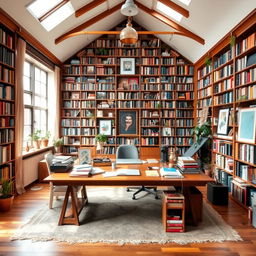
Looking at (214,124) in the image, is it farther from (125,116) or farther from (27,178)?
(27,178)

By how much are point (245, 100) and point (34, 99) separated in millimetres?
4552

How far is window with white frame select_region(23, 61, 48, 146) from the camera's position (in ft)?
16.3

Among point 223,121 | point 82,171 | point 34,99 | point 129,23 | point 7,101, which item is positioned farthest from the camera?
point 34,99

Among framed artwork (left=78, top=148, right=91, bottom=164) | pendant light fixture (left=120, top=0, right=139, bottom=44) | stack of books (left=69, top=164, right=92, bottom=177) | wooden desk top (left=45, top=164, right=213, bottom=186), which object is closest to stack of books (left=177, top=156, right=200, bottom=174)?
wooden desk top (left=45, top=164, right=213, bottom=186)

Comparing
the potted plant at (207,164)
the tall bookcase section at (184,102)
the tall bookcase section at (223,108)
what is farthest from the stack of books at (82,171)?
the tall bookcase section at (184,102)

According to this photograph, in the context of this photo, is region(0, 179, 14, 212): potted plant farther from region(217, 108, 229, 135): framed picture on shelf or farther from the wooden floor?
region(217, 108, 229, 135): framed picture on shelf

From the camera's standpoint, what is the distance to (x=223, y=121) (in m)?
4.48

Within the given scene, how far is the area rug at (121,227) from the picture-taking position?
7.97 ft

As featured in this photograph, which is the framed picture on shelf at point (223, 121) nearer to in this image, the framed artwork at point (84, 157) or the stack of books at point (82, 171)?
the framed artwork at point (84, 157)

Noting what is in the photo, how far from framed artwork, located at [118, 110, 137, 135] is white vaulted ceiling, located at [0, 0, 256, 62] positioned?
2247mm

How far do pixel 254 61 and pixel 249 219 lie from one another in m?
2.34

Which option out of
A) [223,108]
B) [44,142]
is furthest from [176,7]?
[44,142]

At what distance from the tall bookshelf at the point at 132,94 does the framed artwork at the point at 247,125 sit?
9.00ft

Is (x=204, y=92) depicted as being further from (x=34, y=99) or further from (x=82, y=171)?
(x=34, y=99)
